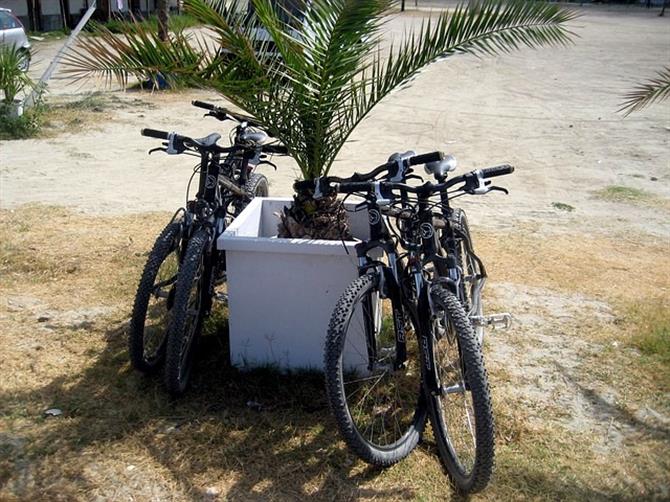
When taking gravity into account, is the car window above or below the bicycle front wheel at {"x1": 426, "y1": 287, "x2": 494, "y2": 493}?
above

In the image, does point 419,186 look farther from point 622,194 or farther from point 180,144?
point 622,194

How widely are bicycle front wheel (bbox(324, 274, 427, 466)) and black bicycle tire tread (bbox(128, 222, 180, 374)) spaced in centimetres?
101

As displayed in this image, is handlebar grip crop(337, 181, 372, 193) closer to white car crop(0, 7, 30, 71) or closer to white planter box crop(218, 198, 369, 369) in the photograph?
white planter box crop(218, 198, 369, 369)

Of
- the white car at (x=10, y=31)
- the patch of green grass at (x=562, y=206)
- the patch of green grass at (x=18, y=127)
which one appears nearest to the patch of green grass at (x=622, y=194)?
the patch of green grass at (x=562, y=206)

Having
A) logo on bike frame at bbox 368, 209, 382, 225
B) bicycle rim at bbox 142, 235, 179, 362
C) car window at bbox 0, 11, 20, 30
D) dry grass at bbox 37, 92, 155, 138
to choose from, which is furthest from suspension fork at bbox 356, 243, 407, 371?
car window at bbox 0, 11, 20, 30

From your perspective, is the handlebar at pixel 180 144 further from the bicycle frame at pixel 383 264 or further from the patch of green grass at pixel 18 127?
the patch of green grass at pixel 18 127

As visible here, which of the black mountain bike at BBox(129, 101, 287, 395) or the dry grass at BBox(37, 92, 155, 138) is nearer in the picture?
A: the black mountain bike at BBox(129, 101, 287, 395)

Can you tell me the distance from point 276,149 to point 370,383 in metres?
1.47

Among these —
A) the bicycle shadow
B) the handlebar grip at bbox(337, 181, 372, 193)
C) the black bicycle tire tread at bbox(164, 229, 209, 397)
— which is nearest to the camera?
the bicycle shadow

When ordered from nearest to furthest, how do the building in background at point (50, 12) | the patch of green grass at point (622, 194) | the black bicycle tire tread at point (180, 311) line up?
the black bicycle tire tread at point (180, 311) → the patch of green grass at point (622, 194) → the building in background at point (50, 12)

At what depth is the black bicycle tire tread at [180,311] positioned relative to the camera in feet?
11.6

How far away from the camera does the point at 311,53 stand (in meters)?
3.62

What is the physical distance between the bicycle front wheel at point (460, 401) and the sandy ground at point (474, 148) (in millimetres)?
1763

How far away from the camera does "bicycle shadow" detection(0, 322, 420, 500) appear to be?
3129 millimetres
